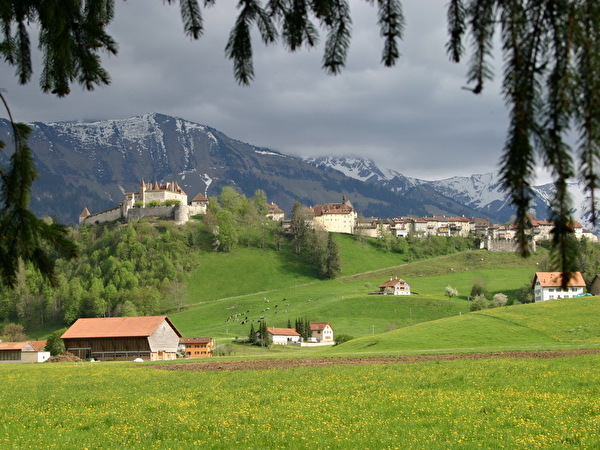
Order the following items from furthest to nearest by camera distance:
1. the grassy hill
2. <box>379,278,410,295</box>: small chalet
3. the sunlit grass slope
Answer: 1. <box>379,278,410,295</box>: small chalet
2. the grassy hill
3. the sunlit grass slope

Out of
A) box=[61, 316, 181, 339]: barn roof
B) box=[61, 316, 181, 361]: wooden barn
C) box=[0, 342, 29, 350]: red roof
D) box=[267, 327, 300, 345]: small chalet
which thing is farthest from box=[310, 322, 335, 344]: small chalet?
box=[0, 342, 29, 350]: red roof

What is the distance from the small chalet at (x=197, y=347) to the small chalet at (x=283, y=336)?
13.7m

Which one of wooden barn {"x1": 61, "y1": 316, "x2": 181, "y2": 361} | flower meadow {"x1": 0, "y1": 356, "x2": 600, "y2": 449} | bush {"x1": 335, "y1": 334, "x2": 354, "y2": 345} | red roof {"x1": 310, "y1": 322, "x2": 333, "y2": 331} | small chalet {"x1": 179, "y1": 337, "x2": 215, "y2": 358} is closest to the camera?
flower meadow {"x1": 0, "y1": 356, "x2": 600, "y2": 449}

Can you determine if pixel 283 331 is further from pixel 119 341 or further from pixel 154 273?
pixel 154 273

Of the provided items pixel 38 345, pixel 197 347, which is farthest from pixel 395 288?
pixel 38 345

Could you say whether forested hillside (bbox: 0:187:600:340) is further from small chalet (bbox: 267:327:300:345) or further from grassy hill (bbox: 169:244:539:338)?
small chalet (bbox: 267:327:300:345)

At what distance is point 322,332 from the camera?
115 metres

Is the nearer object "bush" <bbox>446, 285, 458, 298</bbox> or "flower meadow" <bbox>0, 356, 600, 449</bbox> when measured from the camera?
"flower meadow" <bbox>0, 356, 600, 449</bbox>

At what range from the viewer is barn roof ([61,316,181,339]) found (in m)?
90.2

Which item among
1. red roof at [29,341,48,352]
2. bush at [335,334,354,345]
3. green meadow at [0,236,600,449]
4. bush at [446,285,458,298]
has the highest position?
green meadow at [0,236,600,449]

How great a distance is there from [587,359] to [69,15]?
39.8 metres

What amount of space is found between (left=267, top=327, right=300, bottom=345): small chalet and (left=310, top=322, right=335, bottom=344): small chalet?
3.51 m

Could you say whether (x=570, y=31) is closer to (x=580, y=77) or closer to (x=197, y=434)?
(x=580, y=77)

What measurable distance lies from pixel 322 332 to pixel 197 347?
27139 mm
